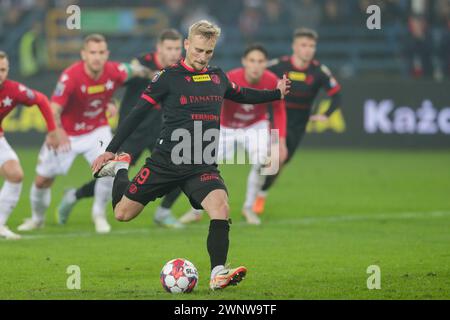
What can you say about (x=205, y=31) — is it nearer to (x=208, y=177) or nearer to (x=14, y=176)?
(x=208, y=177)

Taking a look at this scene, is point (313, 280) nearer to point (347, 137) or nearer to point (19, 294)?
point (19, 294)

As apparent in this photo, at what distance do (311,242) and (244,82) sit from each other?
2921 mm

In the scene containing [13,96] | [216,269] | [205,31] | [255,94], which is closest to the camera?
[216,269]

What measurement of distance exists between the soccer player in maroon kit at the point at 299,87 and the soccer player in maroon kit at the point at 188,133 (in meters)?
5.75

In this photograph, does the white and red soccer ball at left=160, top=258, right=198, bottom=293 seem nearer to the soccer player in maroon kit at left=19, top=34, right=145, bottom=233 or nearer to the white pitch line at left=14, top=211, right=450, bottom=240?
the white pitch line at left=14, top=211, right=450, bottom=240

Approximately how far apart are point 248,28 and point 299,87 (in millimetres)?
12352

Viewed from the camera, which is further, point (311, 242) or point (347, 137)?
point (347, 137)

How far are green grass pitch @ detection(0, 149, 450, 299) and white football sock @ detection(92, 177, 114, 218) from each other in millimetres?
271

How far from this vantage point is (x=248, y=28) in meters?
26.6

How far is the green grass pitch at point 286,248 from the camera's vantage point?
834cm

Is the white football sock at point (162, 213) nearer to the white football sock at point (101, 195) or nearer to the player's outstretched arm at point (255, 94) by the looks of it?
the white football sock at point (101, 195)

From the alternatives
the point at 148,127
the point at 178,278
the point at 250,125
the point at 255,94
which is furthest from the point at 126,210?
the point at 250,125
